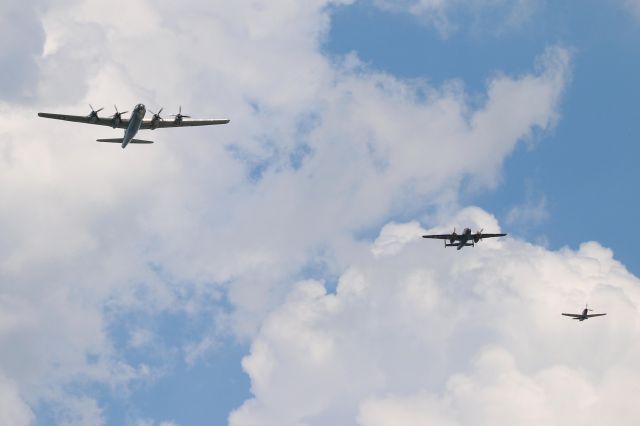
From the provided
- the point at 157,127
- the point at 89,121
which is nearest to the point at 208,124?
the point at 157,127

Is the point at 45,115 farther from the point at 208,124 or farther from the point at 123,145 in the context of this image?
the point at 208,124

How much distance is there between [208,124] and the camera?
641 feet

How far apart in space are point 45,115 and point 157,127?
69.3 ft

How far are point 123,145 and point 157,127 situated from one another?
11.0 metres

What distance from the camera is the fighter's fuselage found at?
183 meters

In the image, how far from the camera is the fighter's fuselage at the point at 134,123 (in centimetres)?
18275

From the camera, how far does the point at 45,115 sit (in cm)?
18525

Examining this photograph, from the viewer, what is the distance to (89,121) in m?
189

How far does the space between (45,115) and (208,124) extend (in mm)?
30613

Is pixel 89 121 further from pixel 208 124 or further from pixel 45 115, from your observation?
pixel 208 124

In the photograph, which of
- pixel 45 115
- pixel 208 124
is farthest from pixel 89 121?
pixel 208 124

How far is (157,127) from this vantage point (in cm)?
19388

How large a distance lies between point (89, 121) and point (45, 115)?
8.11m

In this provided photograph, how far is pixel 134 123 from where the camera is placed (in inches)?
7254
